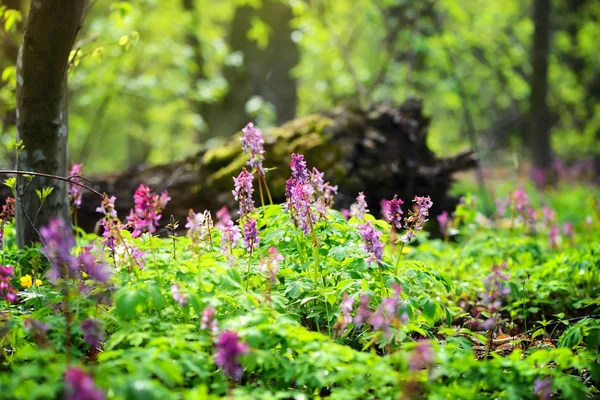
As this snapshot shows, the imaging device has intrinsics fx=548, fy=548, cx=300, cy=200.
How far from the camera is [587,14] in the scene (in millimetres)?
20156

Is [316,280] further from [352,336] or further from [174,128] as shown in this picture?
[174,128]

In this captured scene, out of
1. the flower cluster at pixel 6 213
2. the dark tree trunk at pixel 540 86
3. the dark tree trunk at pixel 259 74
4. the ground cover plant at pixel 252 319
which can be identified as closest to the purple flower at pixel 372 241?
the ground cover plant at pixel 252 319

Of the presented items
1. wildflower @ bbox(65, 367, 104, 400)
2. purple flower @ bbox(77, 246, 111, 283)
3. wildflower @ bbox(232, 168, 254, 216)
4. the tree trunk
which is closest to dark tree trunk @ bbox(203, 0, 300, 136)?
the tree trunk

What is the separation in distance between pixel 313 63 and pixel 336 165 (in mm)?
16749

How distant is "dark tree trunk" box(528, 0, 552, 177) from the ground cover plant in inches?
421

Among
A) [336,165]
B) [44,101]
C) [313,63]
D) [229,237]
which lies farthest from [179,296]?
[313,63]

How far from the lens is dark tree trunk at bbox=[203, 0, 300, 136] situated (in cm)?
1421

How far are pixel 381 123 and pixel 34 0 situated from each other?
15.6 ft

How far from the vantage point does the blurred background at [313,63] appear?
1262 cm

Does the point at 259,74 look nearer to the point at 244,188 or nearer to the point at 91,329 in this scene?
the point at 244,188

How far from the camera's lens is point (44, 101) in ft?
13.9

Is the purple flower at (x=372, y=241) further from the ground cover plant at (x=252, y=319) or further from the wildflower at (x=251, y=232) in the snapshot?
the wildflower at (x=251, y=232)

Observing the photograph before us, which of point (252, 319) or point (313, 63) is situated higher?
point (313, 63)

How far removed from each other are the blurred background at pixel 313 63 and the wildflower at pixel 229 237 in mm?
2451
